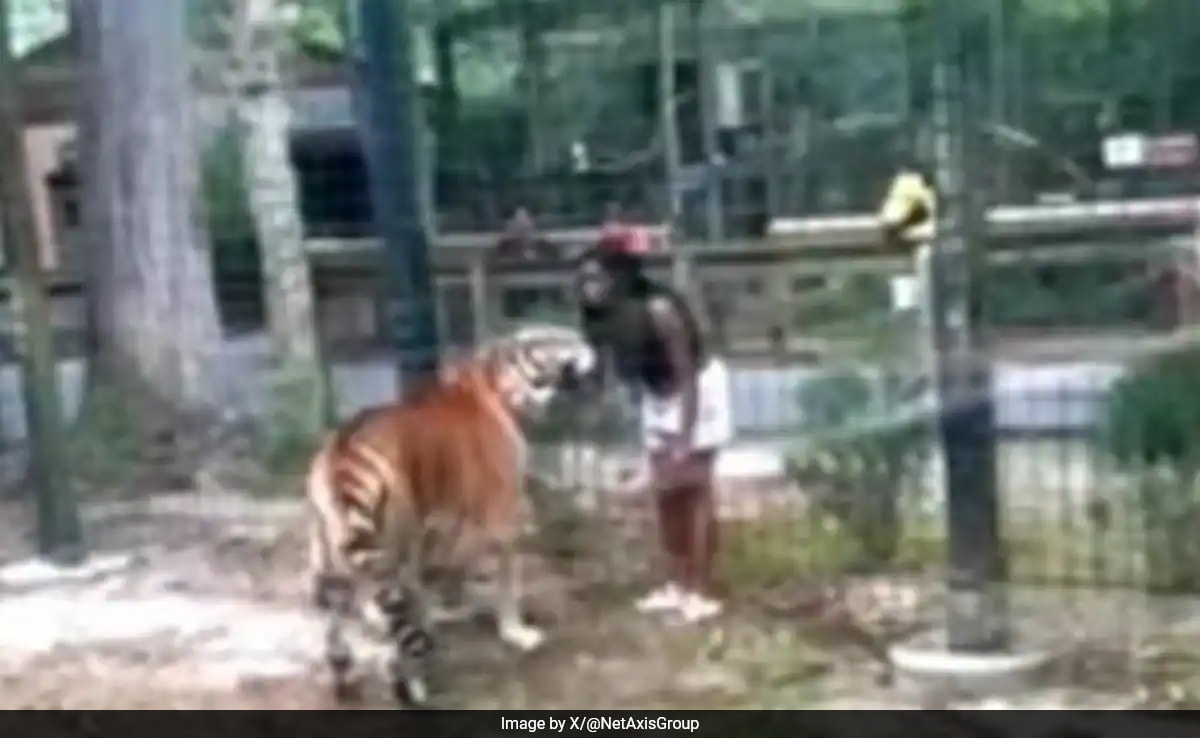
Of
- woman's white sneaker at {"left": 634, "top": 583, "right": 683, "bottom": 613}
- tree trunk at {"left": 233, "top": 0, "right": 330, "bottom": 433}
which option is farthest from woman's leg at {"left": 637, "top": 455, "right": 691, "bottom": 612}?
tree trunk at {"left": 233, "top": 0, "right": 330, "bottom": 433}

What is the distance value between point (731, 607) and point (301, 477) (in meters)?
0.45

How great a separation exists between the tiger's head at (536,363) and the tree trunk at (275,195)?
0.59 feet

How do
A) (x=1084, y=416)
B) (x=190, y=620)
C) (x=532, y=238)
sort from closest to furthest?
(x=1084, y=416) → (x=532, y=238) → (x=190, y=620)

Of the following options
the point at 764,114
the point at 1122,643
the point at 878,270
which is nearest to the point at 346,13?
the point at 764,114

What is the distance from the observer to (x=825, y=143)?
1623mm

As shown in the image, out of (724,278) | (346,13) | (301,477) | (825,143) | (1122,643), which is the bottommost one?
(1122,643)

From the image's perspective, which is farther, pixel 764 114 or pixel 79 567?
pixel 79 567

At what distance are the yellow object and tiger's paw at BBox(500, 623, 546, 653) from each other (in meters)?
0.53

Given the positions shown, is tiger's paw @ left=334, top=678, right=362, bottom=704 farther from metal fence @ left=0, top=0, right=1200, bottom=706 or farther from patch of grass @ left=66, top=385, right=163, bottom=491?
patch of grass @ left=66, top=385, right=163, bottom=491

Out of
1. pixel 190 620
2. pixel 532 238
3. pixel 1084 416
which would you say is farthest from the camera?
pixel 190 620

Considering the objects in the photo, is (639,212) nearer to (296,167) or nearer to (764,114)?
(764,114)

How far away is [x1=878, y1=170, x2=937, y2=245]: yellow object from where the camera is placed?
1590 mm

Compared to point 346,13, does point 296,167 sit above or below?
below

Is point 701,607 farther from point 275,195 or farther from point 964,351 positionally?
point 275,195
